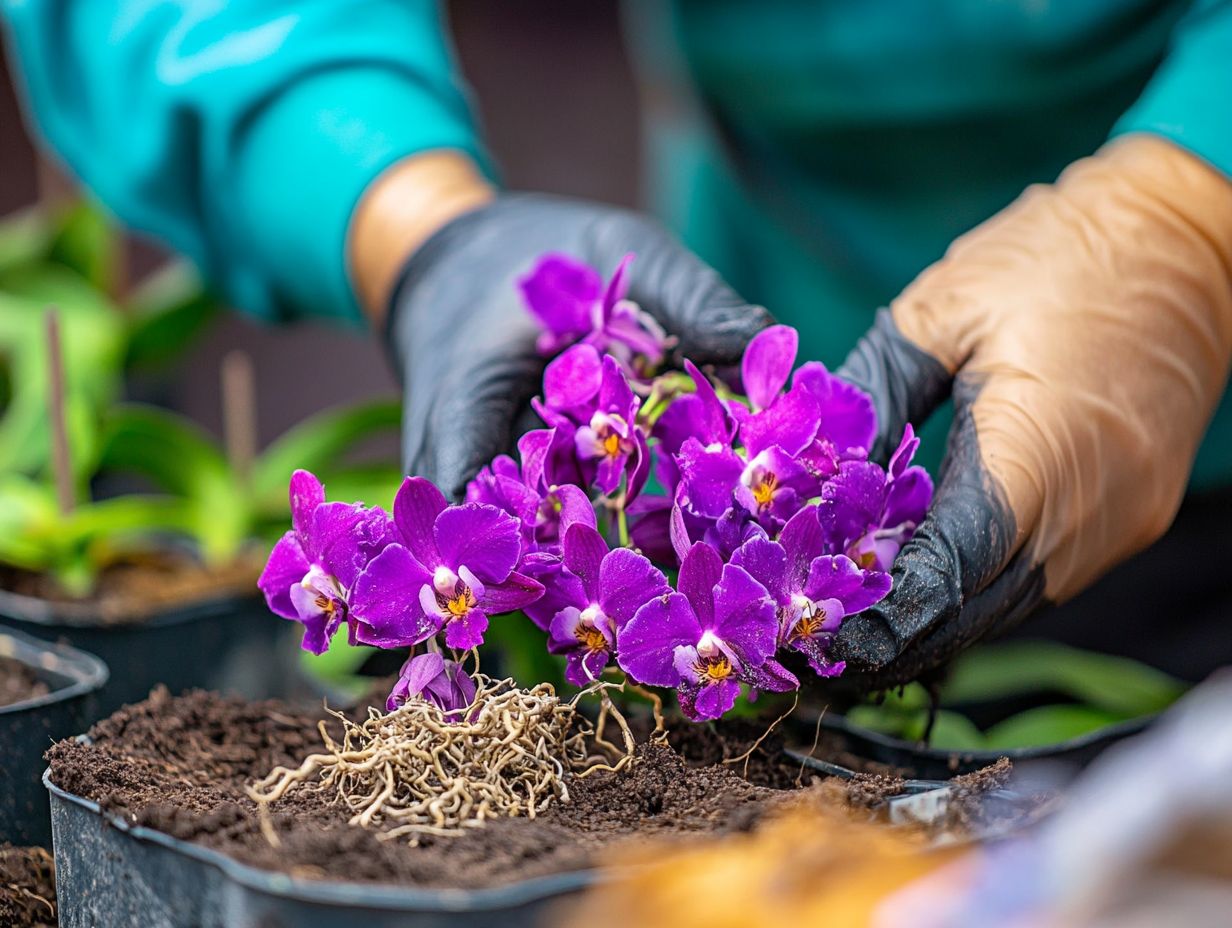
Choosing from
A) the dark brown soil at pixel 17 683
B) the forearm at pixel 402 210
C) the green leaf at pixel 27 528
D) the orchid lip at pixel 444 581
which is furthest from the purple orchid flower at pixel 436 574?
the green leaf at pixel 27 528

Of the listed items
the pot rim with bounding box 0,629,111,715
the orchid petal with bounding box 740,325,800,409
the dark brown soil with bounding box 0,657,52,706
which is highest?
the orchid petal with bounding box 740,325,800,409

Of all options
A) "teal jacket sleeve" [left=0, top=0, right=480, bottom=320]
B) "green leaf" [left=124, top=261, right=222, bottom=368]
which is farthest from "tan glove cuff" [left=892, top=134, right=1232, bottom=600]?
"green leaf" [left=124, top=261, right=222, bottom=368]

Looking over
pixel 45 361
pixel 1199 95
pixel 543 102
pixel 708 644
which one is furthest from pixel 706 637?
pixel 543 102

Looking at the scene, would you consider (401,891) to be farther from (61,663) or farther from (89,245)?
(89,245)

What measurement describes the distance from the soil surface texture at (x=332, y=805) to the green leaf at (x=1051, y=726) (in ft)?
1.28

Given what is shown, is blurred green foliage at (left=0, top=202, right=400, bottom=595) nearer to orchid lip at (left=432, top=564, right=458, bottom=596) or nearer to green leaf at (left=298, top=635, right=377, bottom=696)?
green leaf at (left=298, top=635, right=377, bottom=696)

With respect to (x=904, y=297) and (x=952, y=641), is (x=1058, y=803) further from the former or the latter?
(x=904, y=297)

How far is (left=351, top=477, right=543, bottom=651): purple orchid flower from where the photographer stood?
1.76 ft

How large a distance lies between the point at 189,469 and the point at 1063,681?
0.93 metres

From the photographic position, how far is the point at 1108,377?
0.74 meters

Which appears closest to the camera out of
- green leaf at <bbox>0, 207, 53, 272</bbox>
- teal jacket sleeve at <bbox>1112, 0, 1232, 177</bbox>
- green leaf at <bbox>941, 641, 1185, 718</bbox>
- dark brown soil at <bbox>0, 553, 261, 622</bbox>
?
teal jacket sleeve at <bbox>1112, 0, 1232, 177</bbox>

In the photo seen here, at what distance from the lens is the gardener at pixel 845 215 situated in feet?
2.31

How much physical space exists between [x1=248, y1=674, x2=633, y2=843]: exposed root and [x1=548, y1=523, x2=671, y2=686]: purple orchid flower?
2 centimetres

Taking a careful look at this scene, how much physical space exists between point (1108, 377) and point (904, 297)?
13 cm
